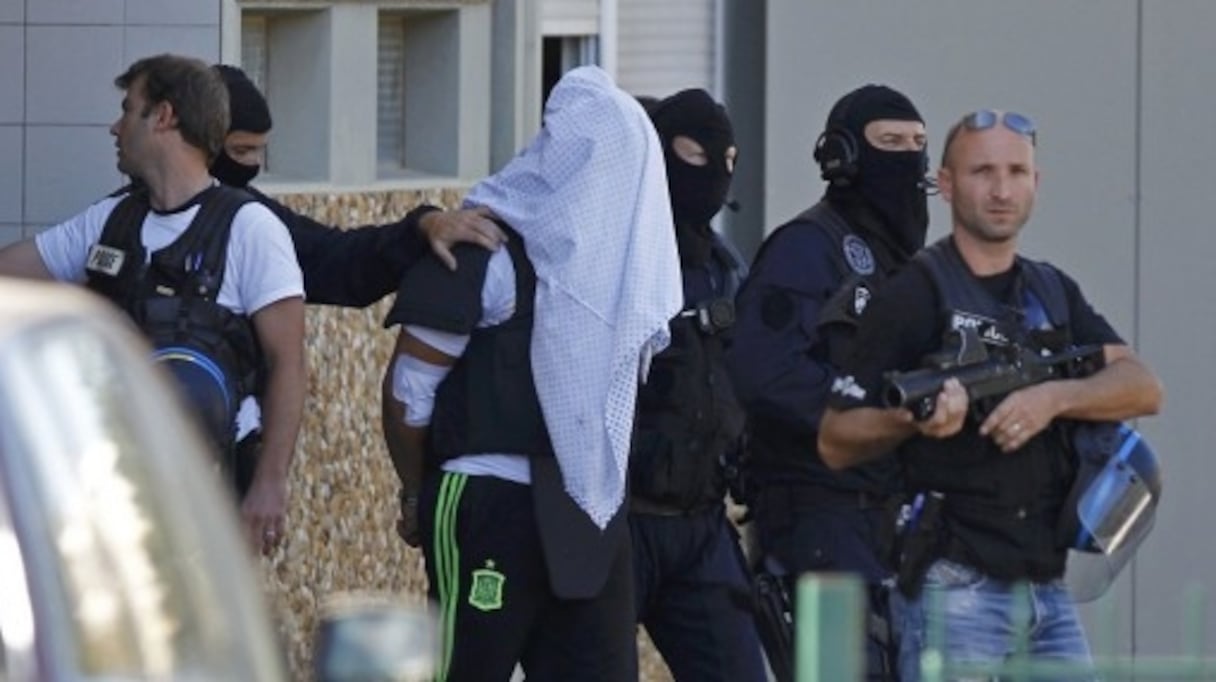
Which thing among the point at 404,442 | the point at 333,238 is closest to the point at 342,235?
the point at 333,238

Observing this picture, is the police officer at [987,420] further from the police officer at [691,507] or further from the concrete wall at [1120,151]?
the concrete wall at [1120,151]

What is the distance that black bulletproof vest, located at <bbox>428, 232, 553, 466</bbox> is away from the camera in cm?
710

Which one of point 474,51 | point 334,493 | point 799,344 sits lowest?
point 334,493

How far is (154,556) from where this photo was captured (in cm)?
384

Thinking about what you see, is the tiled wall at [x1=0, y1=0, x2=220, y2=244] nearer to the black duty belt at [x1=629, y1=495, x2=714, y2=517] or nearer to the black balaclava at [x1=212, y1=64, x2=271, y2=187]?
the black balaclava at [x1=212, y1=64, x2=271, y2=187]

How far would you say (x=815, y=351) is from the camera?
25.7ft

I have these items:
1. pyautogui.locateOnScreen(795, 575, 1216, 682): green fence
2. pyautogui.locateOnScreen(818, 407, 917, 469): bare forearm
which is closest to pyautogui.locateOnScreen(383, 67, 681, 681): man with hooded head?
pyautogui.locateOnScreen(818, 407, 917, 469): bare forearm

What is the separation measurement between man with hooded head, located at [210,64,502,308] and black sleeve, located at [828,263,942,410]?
2.73ft

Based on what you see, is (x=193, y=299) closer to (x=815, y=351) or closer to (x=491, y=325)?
(x=491, y=325)

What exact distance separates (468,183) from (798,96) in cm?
115

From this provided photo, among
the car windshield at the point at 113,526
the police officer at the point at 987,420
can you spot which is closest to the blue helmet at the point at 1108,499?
the police officer at the point at 987,420

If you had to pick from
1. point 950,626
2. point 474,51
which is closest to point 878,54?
point 474,51

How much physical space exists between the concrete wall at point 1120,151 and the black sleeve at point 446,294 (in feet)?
11.1

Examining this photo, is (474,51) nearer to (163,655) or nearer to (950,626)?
(950,626)
